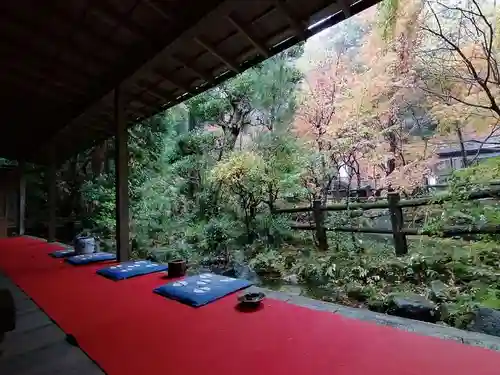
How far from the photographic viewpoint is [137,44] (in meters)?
2.79

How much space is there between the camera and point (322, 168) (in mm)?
5449

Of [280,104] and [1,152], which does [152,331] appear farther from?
[1,152]

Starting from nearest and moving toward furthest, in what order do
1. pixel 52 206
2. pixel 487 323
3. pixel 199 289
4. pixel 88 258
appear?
pixel 487 323, pixel 199 289, pixel 88 258, pixel 52 206

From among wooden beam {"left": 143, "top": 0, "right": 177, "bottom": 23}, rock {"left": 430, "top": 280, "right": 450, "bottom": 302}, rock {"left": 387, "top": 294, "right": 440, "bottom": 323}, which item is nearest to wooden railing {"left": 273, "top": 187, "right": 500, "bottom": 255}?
rock {"left": 430, "top": 280, "right": 450, "bottom": 302}

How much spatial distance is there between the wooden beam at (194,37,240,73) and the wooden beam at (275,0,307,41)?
746mm

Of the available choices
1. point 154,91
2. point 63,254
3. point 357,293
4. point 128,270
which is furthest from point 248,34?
point 63,254

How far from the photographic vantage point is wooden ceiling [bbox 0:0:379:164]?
2113 mm

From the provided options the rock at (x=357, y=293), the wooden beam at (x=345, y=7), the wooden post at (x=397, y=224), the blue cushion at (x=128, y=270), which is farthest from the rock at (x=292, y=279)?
the wooden beam at (x=345, y=7)

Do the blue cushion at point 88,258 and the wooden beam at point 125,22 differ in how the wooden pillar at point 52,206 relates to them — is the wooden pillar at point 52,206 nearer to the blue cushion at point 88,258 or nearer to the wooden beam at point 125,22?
the blue cushion at point 88,258

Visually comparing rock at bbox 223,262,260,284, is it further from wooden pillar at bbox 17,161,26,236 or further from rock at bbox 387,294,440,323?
wooden pillar at bbox 17,161,26,236

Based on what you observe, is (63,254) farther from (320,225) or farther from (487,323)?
(487,323)

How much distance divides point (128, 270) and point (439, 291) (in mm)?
3142

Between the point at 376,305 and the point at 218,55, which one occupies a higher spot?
the point at 218,55

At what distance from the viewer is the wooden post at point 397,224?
4.09m
